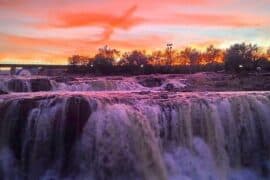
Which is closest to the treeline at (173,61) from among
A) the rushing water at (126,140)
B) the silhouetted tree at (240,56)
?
the silhouetted tree at (240,56)

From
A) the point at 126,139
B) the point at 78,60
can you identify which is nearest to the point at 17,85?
the point at 126,139

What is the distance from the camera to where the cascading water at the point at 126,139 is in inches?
715

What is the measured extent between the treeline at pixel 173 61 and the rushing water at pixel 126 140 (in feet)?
125

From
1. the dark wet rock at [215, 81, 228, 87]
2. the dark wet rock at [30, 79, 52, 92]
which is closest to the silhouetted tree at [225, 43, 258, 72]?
the dark wet rock at [215, 81, 228, 87]

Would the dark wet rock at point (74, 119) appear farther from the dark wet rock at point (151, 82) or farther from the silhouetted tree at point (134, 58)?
the silhouetted tree at point (134, 58)

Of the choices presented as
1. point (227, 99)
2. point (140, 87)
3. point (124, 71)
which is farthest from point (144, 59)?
point (227, 99)

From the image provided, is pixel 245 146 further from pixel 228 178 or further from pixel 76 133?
pixel 76 133

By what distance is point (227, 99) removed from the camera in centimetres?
2223

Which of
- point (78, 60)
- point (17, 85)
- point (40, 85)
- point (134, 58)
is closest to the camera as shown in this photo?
point (17, 85)

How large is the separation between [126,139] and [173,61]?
74.3m

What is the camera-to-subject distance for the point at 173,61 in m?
92.5

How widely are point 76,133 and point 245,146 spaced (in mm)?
7192

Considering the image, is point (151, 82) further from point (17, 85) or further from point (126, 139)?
point (126, 139)

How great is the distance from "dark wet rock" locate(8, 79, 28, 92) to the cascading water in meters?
11.8
